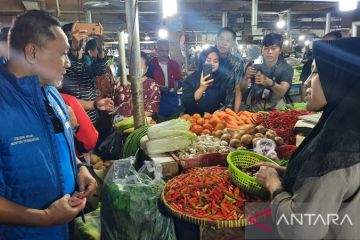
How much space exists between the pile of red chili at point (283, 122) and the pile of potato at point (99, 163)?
7.23 feet

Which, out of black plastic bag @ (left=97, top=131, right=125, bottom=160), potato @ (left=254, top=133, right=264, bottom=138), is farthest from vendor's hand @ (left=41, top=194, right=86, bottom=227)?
black plastic bag @ (left=97, top=131, right=125, bottom=160)

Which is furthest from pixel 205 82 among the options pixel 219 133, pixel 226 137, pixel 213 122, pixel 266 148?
pixel 266 148

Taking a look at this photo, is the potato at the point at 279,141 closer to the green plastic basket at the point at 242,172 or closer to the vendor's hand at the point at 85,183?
the green plastic basket at the point at 242,172

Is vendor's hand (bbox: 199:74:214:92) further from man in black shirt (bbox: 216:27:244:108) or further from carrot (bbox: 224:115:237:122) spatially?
carrot (bbox: 224:115:237:122)

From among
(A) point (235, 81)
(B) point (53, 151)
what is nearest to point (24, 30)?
(B) point (53, 151)

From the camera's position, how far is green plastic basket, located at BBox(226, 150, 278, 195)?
2.22 m

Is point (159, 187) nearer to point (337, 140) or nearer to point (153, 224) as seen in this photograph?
point (153, 224)

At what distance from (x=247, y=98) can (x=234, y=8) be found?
10.8 m

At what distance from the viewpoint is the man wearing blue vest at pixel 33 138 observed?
67.7 inches

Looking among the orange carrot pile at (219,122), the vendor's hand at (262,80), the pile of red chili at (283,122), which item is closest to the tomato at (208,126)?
the orange carrot pile at (219,122)

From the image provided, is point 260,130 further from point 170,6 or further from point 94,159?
point 170,6

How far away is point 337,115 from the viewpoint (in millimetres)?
1537

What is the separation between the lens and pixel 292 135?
11.3ft

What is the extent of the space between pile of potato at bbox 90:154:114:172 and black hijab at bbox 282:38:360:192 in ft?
10.4
